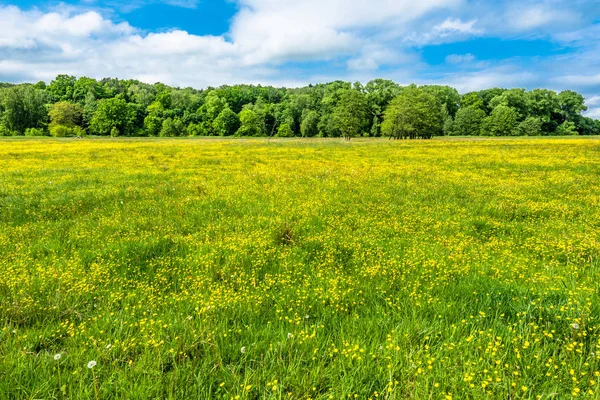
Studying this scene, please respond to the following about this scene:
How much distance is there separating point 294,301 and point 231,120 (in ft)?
430

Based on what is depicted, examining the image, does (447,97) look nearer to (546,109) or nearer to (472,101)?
(472,101)

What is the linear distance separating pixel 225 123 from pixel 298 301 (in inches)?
5056

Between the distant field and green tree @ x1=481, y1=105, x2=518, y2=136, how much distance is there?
4481 inches

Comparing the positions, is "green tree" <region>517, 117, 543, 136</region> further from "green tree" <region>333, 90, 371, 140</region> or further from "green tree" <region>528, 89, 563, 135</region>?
"green tree" <region>333, 90, 371, 140</region>

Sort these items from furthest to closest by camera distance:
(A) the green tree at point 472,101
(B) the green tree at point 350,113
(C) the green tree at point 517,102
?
(A) the green tree at point 472,101
(C) the green tree at point 517,102
(B) the green tree at point 350,113

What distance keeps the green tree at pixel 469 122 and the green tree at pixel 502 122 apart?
4.42 m

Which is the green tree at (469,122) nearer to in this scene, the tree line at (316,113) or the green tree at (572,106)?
the tree line at (316,113)

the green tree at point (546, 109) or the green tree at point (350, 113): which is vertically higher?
the green tree at point (546, 109)

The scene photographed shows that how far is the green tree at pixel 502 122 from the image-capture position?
102688mm

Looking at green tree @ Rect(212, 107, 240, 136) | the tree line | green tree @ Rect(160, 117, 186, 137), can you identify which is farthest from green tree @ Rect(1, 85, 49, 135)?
green tree @ Rect(212, 107, 240, 136)

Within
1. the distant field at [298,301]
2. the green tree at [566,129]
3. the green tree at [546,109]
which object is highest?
the green tree at [546,109]

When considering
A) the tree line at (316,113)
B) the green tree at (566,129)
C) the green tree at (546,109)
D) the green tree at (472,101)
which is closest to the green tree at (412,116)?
the tree line at (316,113)

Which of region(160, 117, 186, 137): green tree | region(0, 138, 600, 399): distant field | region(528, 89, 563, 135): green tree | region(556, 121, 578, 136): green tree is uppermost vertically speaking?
region(528, 89, 563, 135): green tree

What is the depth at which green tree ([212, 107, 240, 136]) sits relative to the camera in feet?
406
